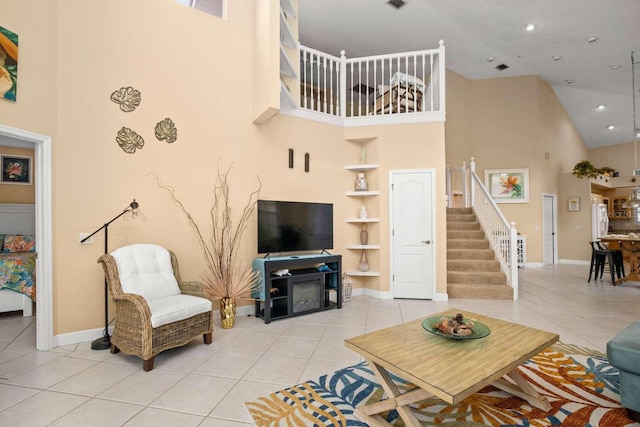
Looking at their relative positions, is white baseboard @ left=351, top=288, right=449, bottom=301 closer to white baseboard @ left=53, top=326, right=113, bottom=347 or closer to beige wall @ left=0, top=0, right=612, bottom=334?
beige wall @ left=0, top=0, right=612, bottom=334

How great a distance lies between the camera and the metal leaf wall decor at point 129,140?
3463 millimetres

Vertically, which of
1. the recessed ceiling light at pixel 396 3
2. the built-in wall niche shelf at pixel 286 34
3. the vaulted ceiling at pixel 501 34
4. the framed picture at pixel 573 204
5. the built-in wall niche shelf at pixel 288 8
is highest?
the recessed ceiling light at pixel 396 3

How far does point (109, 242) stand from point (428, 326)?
11.2 feet

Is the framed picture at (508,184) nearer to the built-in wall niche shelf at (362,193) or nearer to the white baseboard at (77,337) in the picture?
the built-in wall niche shelf at (362,193)

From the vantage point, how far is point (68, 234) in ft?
10.5

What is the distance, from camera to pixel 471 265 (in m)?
5.62

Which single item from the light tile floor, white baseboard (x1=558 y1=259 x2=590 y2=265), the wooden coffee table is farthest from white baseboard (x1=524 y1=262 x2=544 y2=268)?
the wooden coffee table

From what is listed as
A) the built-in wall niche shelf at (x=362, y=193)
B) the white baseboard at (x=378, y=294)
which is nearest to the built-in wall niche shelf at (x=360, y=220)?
the built-in wall niche shelf at (x=362, y=193)

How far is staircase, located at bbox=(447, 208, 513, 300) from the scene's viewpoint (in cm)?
513

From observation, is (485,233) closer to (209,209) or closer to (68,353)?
(209,209)

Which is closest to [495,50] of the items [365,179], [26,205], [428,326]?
[365,179]

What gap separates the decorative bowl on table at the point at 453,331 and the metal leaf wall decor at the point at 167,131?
348cm

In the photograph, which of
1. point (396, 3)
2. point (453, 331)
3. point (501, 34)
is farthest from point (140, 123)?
point (501, 34)

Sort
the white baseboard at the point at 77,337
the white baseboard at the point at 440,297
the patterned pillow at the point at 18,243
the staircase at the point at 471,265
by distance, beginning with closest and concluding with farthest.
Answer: the white baseboard at the point at 77,337
the patterned pillow at the point at 18,243
the white baseboard at the point at 440,297
the staircase at the point at 471,265
